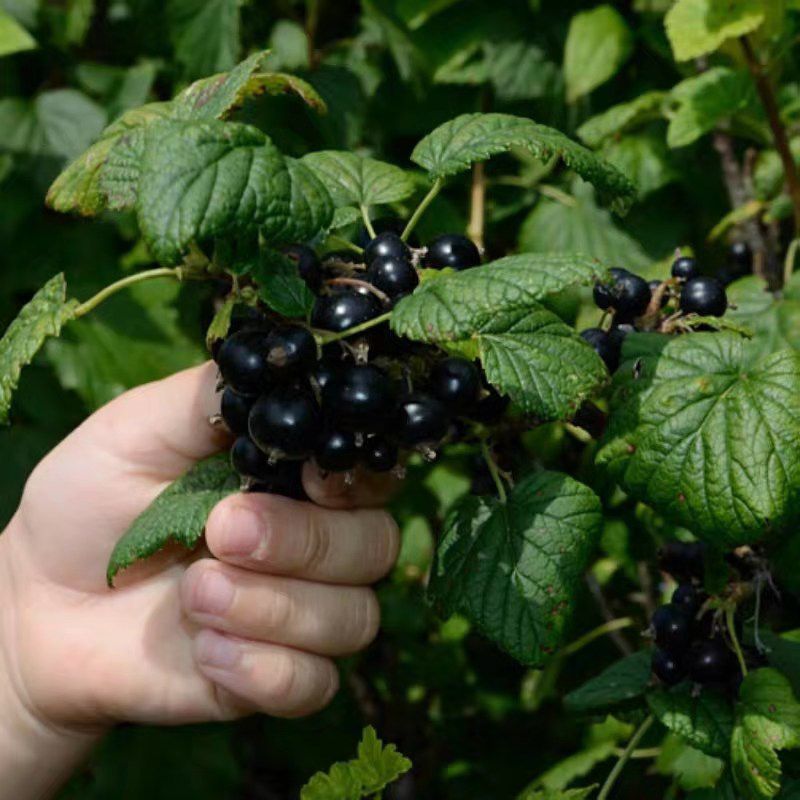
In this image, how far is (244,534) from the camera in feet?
3.78

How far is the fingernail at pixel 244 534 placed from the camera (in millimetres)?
1137

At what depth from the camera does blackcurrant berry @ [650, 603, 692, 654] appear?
1.15 metres

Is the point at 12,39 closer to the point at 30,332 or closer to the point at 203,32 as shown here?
the point at 203,32

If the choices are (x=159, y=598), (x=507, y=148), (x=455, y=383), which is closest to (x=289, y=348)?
(x=455, y=383)

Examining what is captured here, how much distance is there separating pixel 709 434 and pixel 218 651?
2.00ft

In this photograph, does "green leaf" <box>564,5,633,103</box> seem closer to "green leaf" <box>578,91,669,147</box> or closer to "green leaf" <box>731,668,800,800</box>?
"green leaf" <box>578,91,669,147</box>

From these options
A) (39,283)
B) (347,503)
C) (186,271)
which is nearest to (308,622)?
(347,503)

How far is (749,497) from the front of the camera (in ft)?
3.18

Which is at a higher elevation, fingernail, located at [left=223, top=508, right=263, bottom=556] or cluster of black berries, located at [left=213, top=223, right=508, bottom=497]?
cluster of black berries, located at [left=213, top=223, right=508, bottom=497]

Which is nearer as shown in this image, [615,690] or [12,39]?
[615,690]

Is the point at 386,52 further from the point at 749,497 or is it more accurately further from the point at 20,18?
the point at 749,497

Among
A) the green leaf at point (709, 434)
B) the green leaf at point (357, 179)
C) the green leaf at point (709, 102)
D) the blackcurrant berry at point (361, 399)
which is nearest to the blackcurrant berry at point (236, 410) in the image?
the blackcurrant berry at point (361, 399)

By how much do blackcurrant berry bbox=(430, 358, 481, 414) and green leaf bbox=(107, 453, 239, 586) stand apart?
25 centimetres

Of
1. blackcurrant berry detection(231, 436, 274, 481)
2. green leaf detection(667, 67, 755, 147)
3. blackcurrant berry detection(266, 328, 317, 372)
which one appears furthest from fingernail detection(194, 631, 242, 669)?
green leaf detection(667, 67, 755, 147)
